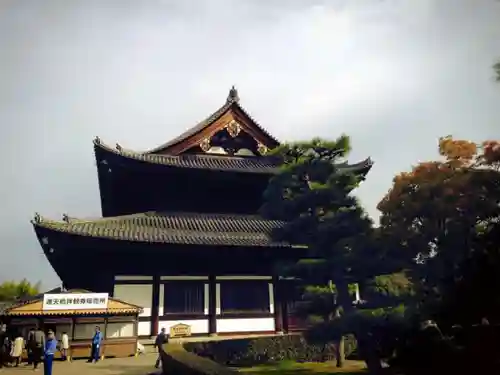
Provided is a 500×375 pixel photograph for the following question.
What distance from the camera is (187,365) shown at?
8.09m

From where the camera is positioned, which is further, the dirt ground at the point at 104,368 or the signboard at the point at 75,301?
the signboard at the point at 75,301

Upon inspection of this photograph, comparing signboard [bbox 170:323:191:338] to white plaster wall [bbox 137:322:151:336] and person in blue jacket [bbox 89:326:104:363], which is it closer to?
white plaster wall [bbox 137:322:151:336]

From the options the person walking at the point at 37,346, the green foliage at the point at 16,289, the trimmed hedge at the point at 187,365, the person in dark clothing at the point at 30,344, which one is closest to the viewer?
the trimmed hedge at the point at 187,365

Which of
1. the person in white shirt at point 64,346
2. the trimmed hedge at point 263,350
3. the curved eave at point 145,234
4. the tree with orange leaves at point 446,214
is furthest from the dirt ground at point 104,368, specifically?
the tree with orange leaves at point 446,214

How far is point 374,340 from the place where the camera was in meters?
10.3

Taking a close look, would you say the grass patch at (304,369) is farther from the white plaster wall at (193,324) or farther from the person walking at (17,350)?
the person walking at (17,350)

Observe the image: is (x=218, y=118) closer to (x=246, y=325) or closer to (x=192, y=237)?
(x=192, y=237)

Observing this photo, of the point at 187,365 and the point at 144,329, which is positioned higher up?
the point at 144,329

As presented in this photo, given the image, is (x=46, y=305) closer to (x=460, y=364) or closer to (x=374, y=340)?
(x=374, y=340)

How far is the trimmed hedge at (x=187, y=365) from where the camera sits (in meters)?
6.93

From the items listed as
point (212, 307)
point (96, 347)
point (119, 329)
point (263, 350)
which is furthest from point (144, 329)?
point (263, 350)

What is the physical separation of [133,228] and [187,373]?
960 cm

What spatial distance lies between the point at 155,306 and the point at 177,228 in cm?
307

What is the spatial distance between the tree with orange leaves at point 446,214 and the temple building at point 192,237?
15.2ft
